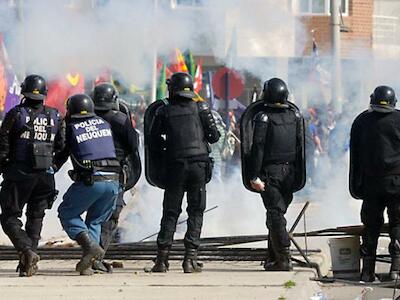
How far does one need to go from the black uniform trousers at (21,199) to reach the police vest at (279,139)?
188cm

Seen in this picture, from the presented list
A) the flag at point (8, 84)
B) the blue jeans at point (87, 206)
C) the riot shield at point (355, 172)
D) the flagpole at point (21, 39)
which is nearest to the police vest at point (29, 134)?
the blue jeans at point (87, 206)

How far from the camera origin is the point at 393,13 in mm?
25109

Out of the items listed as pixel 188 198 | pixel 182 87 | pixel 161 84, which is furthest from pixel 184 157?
pixel 161 84

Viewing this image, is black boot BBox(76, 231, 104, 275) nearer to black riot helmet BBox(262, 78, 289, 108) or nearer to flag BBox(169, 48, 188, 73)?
black riot helmet BBox(262, 78, 289, 108)

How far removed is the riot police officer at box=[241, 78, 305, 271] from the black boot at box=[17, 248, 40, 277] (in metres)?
1.97

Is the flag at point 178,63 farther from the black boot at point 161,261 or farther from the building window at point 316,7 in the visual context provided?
the black boot at point 161,261

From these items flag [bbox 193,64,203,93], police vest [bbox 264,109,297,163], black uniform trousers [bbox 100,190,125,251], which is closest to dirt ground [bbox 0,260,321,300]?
black uniform trousers [bbox 100,190,125,251]

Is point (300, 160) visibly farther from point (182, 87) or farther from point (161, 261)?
point (161, 261)

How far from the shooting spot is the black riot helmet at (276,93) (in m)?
9.77

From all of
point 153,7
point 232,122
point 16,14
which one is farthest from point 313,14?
point 16,14

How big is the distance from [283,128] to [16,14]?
7.38m

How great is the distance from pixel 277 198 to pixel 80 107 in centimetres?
187

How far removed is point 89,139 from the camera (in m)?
9.30

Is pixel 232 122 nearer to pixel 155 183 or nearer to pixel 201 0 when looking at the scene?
pixel 201 0
